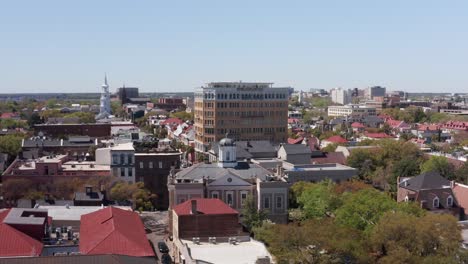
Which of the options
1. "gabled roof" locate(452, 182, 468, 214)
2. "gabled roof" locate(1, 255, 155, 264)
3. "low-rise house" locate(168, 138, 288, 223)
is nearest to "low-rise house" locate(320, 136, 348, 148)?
"gabled roof" locate(452, 182, 468, 214)

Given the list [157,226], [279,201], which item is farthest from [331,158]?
[157,226]

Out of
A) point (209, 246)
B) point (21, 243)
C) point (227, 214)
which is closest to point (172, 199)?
point (227, 214)

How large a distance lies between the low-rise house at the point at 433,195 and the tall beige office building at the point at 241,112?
50.3 m

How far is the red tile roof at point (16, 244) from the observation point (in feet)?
147

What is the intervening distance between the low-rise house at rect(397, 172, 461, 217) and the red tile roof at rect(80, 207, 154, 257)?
33.9 meters

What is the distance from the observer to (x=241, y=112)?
120 metres

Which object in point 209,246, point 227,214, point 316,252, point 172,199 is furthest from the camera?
point 172,199

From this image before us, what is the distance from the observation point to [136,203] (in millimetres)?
75188

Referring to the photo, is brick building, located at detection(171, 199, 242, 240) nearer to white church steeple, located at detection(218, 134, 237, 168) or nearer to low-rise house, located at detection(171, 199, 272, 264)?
low-rise house, located at detection(171, 199, 272, 264)

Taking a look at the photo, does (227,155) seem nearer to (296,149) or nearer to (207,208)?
(207,208)

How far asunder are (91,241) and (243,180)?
84.1ft

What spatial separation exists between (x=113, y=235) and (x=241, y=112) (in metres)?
74.8

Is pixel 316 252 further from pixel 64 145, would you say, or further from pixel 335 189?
pixel 64 145

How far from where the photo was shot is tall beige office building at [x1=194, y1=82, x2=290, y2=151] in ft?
390
